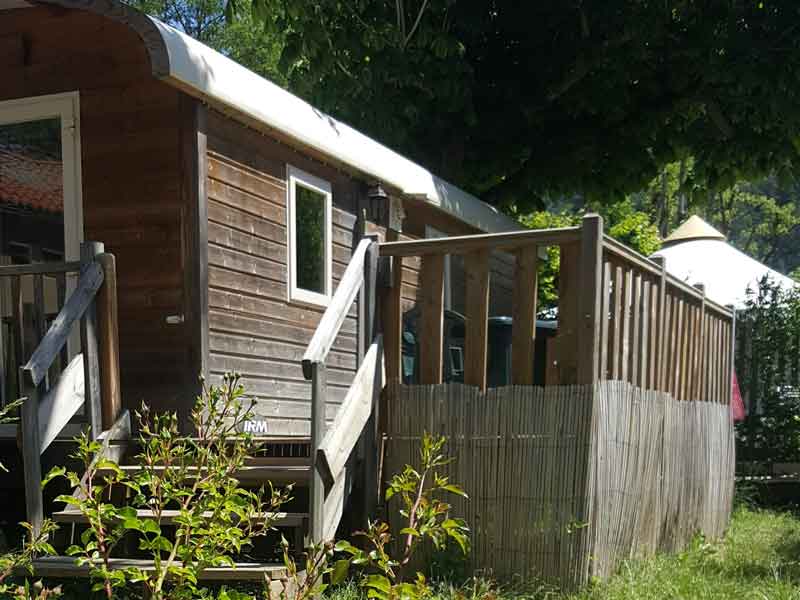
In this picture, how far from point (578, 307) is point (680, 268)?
9.56 metres

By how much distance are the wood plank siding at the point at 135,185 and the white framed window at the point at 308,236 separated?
1.18 meters

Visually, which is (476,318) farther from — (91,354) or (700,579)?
(91,354)

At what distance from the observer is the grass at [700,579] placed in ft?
15.4

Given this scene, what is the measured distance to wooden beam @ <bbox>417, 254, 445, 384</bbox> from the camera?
5309 millimetres

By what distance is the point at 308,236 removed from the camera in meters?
7.52

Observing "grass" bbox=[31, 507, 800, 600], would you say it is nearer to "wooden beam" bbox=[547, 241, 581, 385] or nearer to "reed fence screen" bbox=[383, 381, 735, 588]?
"reed fence screen" bbox=[383, 381, 735, 588]

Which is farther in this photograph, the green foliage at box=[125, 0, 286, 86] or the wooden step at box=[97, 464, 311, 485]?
the green foliage at box=[125, 0, 286, 86]

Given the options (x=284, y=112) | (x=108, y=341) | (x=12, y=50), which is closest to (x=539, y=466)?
(x=108, y=341)

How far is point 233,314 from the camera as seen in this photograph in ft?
21.4

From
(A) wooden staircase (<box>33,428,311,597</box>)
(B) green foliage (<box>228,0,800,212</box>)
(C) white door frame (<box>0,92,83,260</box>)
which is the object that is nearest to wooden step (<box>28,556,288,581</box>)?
(A) wooden staircase (<box>33,428,311,597</box>)

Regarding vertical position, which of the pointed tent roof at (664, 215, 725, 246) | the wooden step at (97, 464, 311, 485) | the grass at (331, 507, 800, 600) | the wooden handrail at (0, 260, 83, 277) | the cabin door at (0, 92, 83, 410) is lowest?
the grass at (331, 507, 800, 600)

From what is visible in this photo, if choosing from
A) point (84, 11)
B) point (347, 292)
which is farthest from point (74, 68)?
point (347, 292)

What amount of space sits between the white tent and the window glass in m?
6.23

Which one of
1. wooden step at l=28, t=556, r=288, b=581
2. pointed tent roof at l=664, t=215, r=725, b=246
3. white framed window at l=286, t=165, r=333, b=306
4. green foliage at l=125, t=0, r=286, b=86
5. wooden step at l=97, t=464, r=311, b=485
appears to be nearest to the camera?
wooden step at l=28, t=556, r=288, b=581
